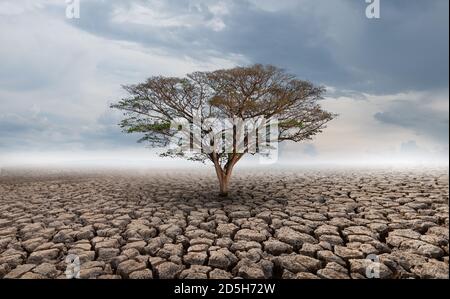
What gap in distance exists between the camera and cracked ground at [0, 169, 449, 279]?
369 centimetres

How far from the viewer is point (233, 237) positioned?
4875 millimetres

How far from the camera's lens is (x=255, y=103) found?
739 centimetres

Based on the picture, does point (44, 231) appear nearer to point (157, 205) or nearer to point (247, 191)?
point (157, 205)

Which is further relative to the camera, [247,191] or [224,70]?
[247,191]

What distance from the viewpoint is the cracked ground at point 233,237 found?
3691 millimetres

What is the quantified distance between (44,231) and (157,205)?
255 cm
